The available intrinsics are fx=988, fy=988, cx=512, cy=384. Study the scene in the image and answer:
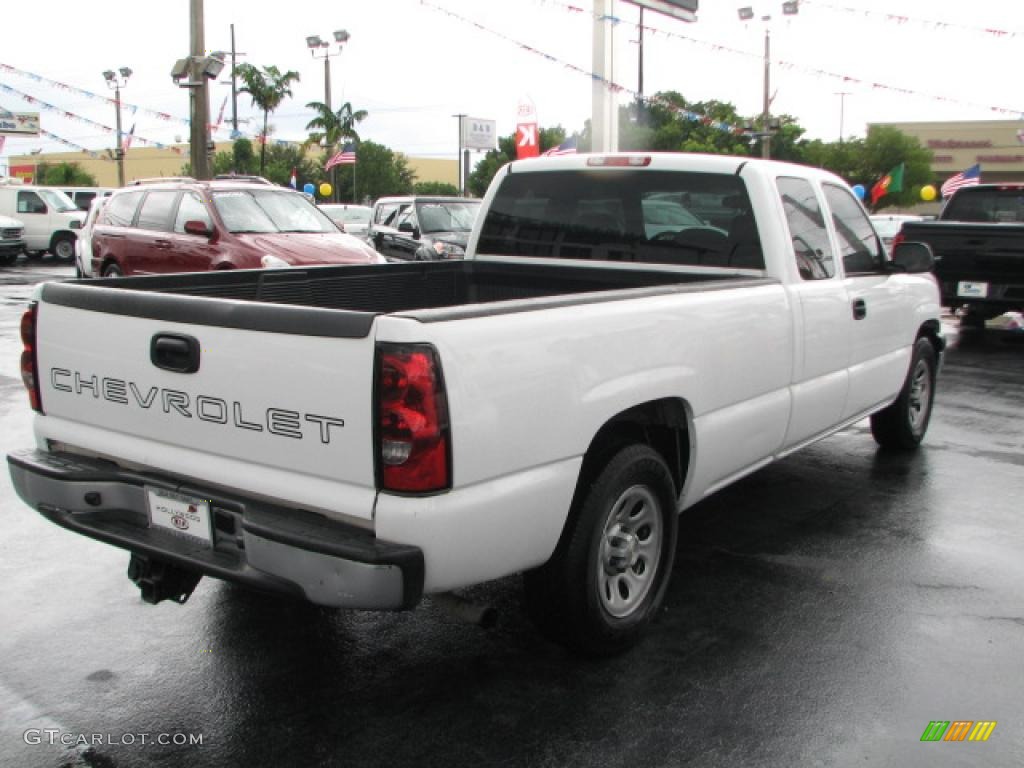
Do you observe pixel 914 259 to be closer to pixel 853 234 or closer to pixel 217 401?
pixel 853 234

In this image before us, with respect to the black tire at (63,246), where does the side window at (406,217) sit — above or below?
above

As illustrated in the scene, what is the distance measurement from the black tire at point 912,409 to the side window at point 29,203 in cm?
2418

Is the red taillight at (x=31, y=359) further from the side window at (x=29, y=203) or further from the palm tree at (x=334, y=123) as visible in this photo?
the palm tree at (x=334, y=123)

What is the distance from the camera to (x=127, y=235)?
12852mm

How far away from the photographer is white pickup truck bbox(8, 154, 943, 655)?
110 inches

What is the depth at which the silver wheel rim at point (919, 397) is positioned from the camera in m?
6.60

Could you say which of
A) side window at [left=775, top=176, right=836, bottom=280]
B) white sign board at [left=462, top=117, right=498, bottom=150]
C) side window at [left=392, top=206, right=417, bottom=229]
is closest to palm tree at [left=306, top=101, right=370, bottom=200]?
white sign board at [left=462, top=117, right=498, bottom=150]

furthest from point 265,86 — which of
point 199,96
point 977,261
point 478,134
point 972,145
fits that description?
point 972,145

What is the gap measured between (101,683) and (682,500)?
231 centimetres

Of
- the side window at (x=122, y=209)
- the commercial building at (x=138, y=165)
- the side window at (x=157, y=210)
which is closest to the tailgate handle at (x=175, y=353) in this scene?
the side window at (x=157, y=210)

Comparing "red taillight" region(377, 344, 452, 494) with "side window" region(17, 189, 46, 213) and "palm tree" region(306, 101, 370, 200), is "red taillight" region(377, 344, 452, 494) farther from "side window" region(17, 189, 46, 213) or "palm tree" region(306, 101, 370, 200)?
"palm tree" region(306, 101, 370, 200)

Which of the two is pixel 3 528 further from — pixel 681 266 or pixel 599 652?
pixel 681 266

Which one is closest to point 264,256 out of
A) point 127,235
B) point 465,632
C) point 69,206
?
point 127,235

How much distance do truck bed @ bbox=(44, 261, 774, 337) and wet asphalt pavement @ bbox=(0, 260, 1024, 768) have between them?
1.12m
